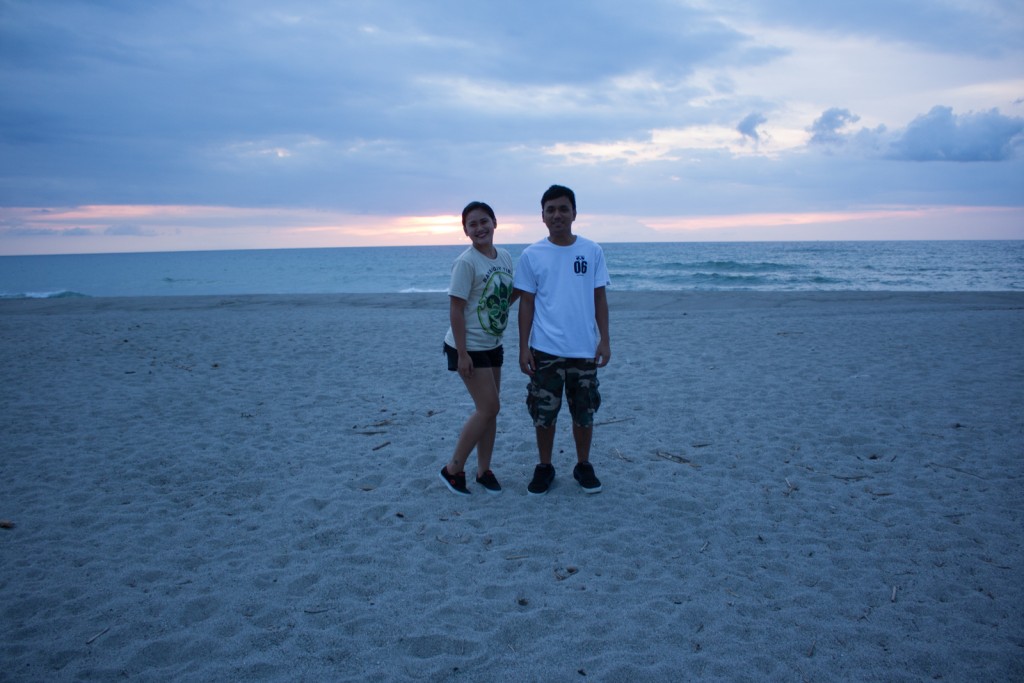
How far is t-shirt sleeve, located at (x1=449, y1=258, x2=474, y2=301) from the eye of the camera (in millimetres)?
3406

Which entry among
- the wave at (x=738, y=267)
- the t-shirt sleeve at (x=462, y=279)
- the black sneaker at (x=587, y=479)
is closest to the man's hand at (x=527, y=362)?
the t-shirt sleeve at (x=462, y=279)

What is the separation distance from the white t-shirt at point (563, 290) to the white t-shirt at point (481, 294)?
0.14 meters

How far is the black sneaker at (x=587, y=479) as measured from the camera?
4.05m

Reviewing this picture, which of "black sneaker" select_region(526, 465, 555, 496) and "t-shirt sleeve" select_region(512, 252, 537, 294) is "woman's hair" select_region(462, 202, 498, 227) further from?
"black sneaker" select_region(526, 465, 555, 496)

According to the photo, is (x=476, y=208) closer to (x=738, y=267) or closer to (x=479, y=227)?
(x=479, y=227)

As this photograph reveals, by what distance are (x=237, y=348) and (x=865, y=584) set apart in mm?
9292

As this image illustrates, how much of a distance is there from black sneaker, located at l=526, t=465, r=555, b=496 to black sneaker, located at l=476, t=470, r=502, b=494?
0.23 metres

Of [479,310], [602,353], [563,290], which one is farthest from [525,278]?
[602,353]

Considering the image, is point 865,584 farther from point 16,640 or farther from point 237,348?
point 237,348

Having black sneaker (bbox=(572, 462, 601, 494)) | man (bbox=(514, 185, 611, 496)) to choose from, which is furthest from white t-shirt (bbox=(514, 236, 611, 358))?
black sneaker (bbox=(572, 462, 601, 494))

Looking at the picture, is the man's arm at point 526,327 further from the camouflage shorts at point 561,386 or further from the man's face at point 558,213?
the man's face at point 558,213

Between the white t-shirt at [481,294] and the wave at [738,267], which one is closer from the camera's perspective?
the white t-shirt at [481,294]

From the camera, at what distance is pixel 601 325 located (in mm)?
3756

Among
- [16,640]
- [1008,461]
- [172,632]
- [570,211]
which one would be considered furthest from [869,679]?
[16,640]
